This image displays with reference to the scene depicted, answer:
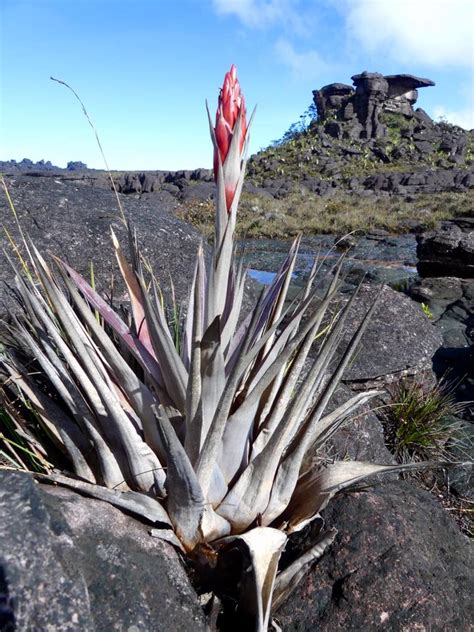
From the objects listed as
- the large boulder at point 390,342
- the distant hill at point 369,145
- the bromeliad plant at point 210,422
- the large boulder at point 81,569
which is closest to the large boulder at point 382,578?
the bromeliad plant at point 210,422

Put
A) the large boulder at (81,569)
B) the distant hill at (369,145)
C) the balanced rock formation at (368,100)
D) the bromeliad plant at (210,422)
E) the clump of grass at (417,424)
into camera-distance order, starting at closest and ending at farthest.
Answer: the large boulder at (81,569), the bromeliad plant at (210,422), the clump of grass at (417,424), the distant hill at (369,145), the balanced rock formation at (368,100)

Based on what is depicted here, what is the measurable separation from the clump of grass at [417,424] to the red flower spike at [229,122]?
345 cm

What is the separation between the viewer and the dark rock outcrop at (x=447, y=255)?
15.0 metres

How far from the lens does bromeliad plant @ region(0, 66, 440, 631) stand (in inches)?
75.4

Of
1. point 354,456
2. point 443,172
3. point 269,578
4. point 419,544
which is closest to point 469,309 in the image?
point 354,456

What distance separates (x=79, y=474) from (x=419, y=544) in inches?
52.8

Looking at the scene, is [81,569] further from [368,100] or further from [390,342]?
[368,100]

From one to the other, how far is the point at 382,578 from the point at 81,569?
1157 millimetres

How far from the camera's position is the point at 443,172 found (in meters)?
60.1

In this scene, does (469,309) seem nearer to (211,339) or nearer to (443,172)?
(211,339)

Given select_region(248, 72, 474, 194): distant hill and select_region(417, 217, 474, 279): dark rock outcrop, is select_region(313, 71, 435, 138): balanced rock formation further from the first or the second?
select_region(417, 217, 474, 279): dark rock outcrop

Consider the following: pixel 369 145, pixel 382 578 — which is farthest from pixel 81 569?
pixel 369 145

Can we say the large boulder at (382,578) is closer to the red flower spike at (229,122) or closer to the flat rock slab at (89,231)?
the red flower spike at (229,122)

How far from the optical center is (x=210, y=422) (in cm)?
206
